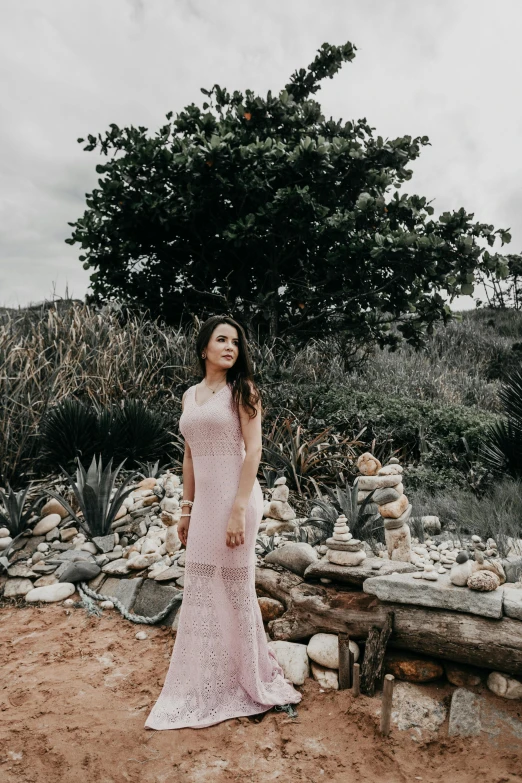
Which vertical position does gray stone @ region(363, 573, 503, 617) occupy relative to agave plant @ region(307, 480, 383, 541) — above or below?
below

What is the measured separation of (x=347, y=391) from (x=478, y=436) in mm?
1766

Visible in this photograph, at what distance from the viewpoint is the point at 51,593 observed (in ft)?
13.7

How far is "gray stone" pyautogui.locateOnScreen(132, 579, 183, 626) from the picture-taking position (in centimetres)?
379

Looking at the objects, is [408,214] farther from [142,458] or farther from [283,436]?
[142,458]

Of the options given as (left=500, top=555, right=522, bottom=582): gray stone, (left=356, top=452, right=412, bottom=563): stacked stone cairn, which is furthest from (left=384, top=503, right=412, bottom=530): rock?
(left=500, top=555, right=522, bottom=582): gray stone

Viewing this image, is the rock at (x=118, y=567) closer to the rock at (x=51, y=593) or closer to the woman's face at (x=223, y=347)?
the rock at (x=51, y=593)

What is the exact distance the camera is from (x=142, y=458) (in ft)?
20.3

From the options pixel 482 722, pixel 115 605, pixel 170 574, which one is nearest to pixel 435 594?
pixel 482 722

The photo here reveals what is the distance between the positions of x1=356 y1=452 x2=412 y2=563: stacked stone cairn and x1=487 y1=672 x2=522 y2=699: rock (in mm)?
837

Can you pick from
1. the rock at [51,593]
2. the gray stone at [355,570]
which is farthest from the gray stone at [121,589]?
the gray stone at [355,570]

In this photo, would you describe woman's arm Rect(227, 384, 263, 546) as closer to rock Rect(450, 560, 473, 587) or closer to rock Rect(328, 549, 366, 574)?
rock Rect(328, 549, 366, 574)

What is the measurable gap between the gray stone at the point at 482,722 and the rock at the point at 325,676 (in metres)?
0.62

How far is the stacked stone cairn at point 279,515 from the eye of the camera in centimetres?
440

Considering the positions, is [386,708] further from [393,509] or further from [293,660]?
[393,509]
